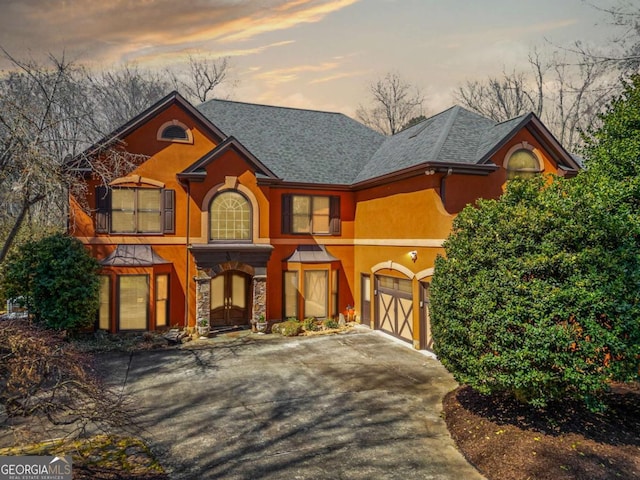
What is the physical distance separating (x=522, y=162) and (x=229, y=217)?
1147 centimetres

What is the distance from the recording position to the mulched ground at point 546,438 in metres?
6.23

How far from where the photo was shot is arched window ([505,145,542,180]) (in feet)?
46.2

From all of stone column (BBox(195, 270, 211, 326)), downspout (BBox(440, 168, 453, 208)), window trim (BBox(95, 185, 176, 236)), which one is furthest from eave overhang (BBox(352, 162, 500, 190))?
window trim (BBox(95, 185, 176, 236))

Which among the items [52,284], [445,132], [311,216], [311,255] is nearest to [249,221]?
[311,216]

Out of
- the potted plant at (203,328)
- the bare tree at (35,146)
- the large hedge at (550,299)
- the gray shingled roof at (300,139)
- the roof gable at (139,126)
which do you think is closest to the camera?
the large hedge at (550,299)

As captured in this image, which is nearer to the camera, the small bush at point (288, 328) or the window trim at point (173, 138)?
the small bush at point (288, 328)

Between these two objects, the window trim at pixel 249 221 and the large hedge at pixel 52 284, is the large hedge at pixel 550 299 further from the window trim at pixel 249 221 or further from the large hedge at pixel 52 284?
the large hedge at pixel 52 284

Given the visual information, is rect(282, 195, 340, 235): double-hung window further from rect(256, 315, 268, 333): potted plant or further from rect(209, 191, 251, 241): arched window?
rect(256, 315, 268, 333): potted plant

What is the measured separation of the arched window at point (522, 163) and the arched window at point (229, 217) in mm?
10139

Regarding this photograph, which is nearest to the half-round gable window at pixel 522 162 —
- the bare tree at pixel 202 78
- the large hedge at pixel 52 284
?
the large hedge at pixel 52 284

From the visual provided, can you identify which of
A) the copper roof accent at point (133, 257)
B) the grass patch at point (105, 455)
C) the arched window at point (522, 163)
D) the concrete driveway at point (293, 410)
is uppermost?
the arched window at point (522, 163)

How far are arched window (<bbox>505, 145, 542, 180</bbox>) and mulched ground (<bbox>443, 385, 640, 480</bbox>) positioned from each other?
26.3ft

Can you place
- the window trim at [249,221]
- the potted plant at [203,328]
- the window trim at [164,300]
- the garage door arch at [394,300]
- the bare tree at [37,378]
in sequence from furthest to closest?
the window trim at [249,221] → the potted plant at [203,328] → the window trim at [164,300] → the garage door arch at [394,300] → the bare tree at [37,378]

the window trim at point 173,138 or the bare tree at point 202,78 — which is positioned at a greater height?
the bare tree at point 202,78
